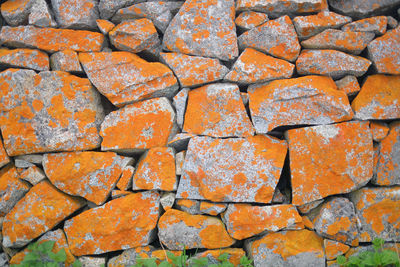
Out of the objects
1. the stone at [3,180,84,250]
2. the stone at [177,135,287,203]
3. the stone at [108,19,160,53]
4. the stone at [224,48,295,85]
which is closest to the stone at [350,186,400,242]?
the stone at [177,135,287,203]

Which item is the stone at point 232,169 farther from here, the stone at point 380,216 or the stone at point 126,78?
the stone at point 380,216

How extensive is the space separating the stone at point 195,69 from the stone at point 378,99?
1.20m

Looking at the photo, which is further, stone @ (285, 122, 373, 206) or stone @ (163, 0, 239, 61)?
stone @ (163, 0, 239, 61)

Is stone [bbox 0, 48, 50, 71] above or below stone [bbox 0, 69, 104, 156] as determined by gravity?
above

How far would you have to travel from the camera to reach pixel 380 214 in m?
2.40

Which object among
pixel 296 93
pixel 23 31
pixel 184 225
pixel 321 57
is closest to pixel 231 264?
pixel 184 225

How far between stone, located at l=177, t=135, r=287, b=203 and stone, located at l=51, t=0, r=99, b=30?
5.04ft

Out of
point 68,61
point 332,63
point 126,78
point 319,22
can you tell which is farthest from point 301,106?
point 68,61

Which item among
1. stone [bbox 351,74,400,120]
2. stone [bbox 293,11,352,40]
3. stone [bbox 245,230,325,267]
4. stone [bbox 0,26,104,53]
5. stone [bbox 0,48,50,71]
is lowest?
stone [bbox 245,230,325,267]

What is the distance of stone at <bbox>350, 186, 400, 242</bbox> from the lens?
2.38 m

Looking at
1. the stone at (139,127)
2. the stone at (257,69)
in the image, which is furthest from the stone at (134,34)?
the stone at (257,69)

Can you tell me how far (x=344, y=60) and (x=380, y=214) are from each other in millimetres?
1358

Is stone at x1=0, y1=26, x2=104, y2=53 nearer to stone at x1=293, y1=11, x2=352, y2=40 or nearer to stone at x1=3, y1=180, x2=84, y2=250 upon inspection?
stone at x1=3, y1=180, x2=84, y2=250

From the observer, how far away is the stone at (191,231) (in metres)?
2.43
